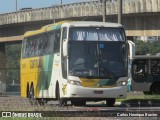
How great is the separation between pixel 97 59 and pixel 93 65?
31cm

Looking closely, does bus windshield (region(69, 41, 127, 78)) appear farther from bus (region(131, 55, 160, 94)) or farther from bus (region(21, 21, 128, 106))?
bus (region(131, 55, 160, 94))

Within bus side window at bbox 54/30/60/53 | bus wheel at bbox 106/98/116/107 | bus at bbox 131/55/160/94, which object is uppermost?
bus side window at bbox 54/30/60/53

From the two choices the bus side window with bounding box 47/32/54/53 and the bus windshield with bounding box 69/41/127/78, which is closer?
the bus windshield with bounding box 69/41/127/78

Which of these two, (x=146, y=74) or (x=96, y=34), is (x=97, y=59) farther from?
(x=146, y=74)

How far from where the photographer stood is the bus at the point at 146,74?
138 ft

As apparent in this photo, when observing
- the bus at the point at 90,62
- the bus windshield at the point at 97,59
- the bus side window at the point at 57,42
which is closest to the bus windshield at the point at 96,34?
the bus at the point at 90,62

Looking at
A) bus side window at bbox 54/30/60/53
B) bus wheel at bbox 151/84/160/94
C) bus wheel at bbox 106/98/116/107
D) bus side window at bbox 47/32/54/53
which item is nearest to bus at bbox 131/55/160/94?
bus wheel at bbox 151/84/160/94

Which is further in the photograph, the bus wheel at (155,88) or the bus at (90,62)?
the bus wheel at (155,88)

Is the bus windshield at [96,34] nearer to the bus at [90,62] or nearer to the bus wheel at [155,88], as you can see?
the bus at [90,62]

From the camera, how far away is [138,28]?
5331 centimetres

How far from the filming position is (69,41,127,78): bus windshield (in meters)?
25.5

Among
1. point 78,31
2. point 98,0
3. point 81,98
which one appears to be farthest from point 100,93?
point 98,0

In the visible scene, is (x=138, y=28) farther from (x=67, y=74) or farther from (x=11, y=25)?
(x=67, y=74)

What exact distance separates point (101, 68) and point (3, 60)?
195 ft
